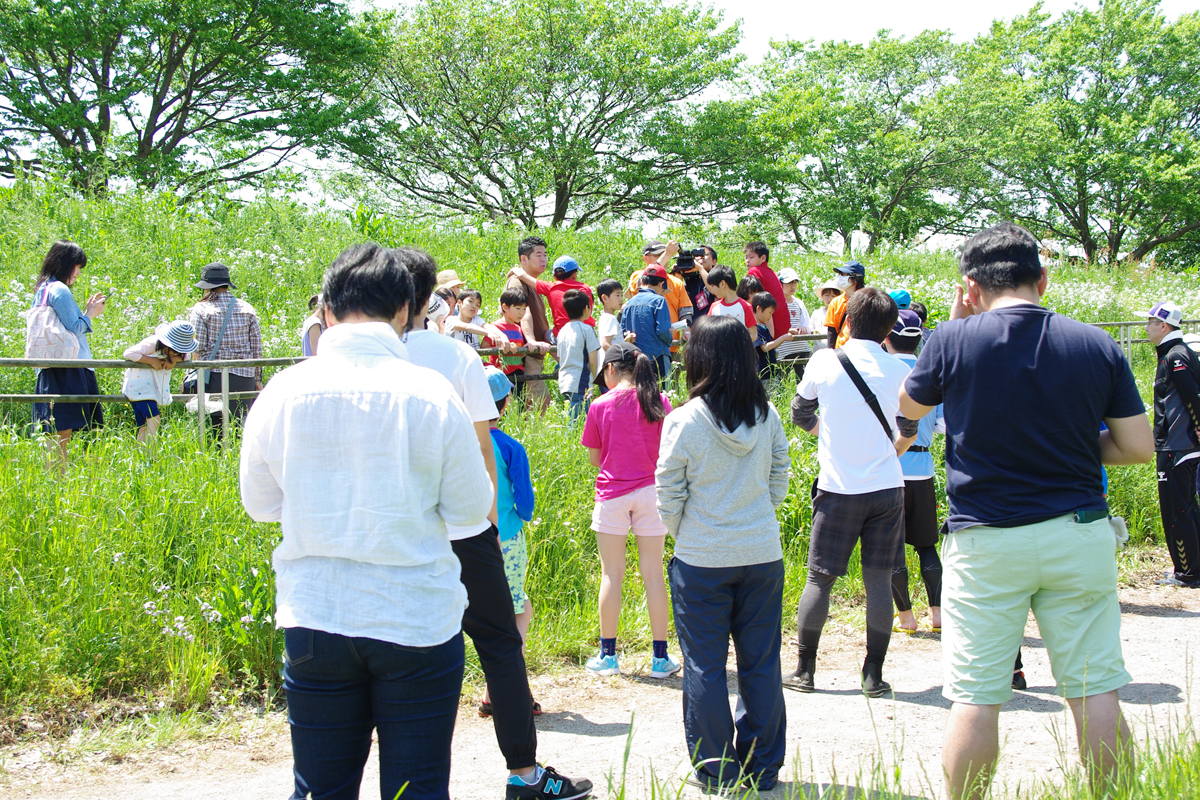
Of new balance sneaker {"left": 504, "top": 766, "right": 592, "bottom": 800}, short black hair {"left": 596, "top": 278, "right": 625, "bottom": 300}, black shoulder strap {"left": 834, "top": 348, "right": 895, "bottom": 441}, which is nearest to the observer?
new balance sneaker {"left": 504, "top": 766, "right": 592, "bottom": 800}

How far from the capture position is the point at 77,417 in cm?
643

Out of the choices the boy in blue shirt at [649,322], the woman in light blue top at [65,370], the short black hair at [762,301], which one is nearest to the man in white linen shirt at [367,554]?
the woman in light blue top at [65,370]

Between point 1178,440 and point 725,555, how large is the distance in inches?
209

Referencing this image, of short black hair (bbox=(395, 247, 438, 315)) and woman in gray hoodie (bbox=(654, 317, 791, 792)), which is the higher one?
short black hair (bbox=(395, 247, 438, 315))

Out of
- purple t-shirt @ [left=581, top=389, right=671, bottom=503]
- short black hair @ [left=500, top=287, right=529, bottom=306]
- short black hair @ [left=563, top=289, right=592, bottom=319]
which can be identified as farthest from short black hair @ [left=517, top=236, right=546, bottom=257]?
purple t-shirt @ [left=581, top=389, right=671, bottom=503]

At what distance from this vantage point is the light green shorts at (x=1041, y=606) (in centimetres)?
282

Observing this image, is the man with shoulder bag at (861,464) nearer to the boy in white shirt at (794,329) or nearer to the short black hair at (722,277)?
the short black hair at (722,277)

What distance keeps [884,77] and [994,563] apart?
41.4 meters

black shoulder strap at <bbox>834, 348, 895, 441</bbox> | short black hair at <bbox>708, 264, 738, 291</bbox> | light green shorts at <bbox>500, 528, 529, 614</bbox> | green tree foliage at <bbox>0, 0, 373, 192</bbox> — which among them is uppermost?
green tree foliage at <bbox>0, 0, 373, 192</bbox>

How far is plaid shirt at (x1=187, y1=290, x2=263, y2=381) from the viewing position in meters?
7.06

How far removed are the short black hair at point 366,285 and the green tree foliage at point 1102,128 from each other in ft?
120

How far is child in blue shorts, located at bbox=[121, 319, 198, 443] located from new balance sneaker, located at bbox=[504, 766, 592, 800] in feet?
12.0

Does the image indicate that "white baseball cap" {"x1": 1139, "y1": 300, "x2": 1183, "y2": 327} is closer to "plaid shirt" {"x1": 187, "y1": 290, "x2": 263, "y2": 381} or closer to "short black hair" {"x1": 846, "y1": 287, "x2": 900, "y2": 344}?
"short black hair" {"x1": 846, "y1": 287, "x2": 900, "y2": 344}

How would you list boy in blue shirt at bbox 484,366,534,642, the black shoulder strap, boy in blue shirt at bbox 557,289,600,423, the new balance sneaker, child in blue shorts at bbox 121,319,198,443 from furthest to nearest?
boy in blue shirt at bbox 557,289,600,423, child in blue shorts at bbox 121,319,198,443, the black shoulder strap, boy in blue shirt at bbox 484,366,534,642, the new balance sneaker
